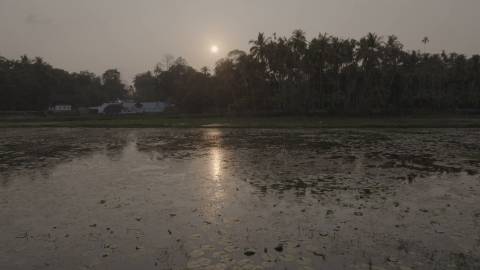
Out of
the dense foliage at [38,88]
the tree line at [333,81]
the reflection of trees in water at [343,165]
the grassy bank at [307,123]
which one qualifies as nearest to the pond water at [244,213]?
the reflection of trees in water at [343,165]

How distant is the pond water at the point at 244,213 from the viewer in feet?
20.8

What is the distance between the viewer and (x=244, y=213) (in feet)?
29.0

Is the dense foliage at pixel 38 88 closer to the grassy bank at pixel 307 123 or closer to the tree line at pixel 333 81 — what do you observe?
the tree line at pixel 333 81

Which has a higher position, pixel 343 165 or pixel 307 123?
pixel 307 123

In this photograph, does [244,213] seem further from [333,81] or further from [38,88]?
[38,88]

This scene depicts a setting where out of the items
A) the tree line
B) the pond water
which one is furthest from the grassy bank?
the pond water

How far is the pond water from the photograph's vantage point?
6328mm

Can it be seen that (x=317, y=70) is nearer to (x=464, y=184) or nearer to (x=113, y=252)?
(x=464, y=184)

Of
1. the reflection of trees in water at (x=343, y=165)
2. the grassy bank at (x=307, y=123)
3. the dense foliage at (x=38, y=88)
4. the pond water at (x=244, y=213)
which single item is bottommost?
the pond water at (x=244, y=213)

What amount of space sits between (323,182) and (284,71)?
4971cm

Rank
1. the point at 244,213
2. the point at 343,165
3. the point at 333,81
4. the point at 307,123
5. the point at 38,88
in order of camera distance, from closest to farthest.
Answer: the point at 244,213, the point at 343,165, the point at 307,123, the point at 333,81, the point at 38,88

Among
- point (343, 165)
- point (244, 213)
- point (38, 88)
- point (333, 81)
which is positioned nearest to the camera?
point (244, 213)

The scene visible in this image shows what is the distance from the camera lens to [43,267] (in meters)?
6.11

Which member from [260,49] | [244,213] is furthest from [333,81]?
[244,213]
